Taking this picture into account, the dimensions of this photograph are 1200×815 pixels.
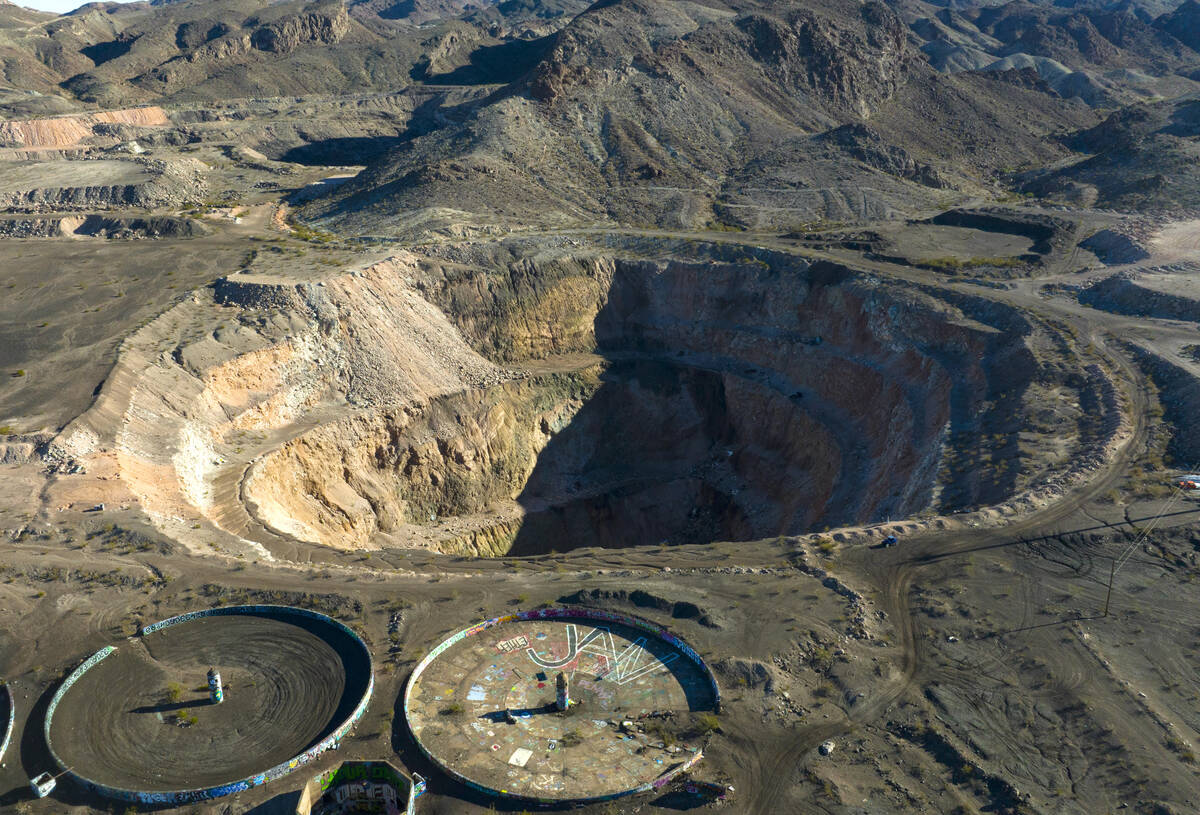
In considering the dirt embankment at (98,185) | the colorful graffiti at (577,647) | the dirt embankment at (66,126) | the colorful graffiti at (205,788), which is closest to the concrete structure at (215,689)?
the colorful graffiti at (205,788)

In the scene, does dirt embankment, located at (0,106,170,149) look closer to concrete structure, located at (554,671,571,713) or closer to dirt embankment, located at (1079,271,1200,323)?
concrete structure, located at (554,671,571,713)

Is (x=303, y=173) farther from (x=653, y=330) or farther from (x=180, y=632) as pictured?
(x=180, y=632)

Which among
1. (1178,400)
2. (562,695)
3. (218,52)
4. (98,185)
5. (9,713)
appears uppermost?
(218,52)

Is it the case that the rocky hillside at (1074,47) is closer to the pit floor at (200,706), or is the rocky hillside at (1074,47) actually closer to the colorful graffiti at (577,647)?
the colorful graffiti at (577,647)

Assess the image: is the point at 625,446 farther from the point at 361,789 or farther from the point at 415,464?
the point at 361,789

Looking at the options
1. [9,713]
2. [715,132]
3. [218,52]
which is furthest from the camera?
[218,52]

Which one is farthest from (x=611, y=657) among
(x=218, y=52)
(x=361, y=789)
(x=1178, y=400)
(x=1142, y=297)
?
(x=218, y=52)

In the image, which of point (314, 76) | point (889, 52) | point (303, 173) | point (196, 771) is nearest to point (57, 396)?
point (196, 771)

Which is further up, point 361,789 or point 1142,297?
point 1142,297
